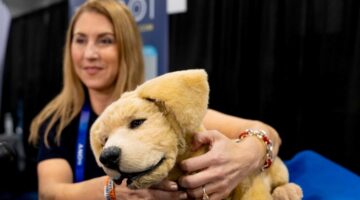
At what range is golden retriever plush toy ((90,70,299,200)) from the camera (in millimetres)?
594

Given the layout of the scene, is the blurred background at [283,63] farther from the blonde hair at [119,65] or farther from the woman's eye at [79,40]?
the woman's eye at [79,40]

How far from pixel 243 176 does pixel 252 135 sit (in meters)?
0.16

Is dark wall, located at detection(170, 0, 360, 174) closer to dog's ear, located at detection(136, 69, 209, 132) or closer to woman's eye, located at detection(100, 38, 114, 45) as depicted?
woman's eye, located at detection(100, 38, 114, 45)

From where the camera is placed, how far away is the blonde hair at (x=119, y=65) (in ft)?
4.17

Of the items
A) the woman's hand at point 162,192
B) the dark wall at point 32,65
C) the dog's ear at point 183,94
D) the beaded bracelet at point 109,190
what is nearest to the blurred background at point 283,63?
the beaded bracelet at point 109,190

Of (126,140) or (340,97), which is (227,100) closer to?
(340,97)

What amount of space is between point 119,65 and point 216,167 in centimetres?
67

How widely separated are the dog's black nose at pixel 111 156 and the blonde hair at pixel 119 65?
0.68m

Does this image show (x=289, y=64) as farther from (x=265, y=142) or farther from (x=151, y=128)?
(x=151, y=128)

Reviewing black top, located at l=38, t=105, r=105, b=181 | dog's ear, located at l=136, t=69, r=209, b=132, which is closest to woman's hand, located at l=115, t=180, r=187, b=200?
dog's ear, located at l=136, t=69, r=209, b=132

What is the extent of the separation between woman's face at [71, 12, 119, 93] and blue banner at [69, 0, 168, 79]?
50 cm

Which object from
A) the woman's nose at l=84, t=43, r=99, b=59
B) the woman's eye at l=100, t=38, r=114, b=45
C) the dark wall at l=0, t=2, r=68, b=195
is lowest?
the dark wall at l=0, t=2, r=68, b=195

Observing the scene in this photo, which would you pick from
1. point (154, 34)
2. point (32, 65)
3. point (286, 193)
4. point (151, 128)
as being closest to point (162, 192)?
point (151, 128)

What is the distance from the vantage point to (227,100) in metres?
2.43
